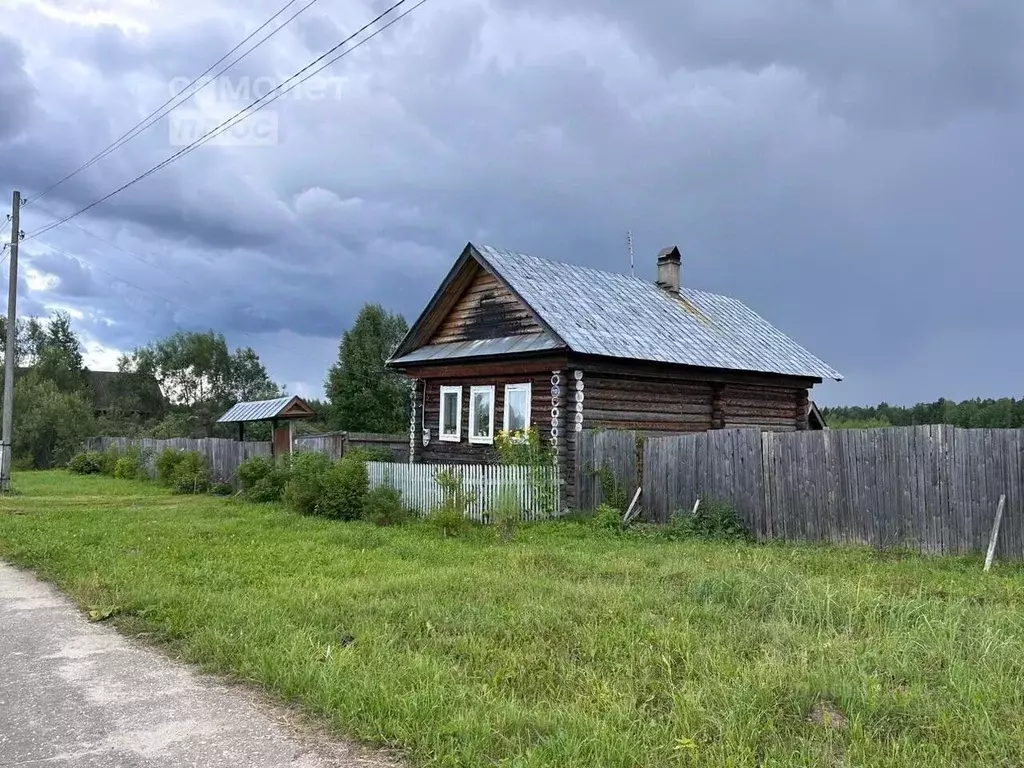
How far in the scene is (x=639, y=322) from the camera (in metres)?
19.3

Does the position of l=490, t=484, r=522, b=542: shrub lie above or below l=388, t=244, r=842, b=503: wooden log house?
below

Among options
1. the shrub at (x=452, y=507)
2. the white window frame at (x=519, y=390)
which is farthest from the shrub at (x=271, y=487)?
the white window frame at (x=519, y=390)

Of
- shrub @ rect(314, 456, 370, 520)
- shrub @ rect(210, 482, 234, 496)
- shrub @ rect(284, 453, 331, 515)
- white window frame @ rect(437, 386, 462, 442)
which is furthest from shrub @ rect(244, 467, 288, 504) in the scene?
shrub @ rect(210, 482, 234, 496)

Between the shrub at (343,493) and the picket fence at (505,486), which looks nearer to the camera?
the picket fence at (505,486)

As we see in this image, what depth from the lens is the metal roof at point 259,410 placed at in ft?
85.2

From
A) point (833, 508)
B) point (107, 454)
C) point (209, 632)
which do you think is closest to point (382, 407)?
point (107, 454)

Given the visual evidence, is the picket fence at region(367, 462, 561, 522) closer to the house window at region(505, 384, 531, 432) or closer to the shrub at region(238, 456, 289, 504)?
the house window at region(505, 384, 531, 432)

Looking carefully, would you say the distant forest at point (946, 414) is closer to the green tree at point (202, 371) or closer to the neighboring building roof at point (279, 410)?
the neighboring building roof at point (279, 410)

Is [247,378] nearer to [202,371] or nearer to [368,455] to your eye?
[202,371]

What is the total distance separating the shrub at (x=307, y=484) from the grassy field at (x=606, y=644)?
557cm

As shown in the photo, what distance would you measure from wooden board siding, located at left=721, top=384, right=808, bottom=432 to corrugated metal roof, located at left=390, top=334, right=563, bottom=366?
5.43 m

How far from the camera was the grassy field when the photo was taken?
438 centimetres

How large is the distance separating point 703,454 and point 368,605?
25.8ft

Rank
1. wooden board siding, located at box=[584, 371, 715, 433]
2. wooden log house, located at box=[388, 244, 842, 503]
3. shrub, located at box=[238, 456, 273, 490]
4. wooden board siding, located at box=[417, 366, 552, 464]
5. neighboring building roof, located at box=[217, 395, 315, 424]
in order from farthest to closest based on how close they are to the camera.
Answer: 1. neighboring building roof, located at box=[217, 395, 315, 424]
2. shrub, located at box=[238, 456, 273, 490]
3. wooden board siding, located at box=[417, 366, 552, 464]
4. wooden board siding, located at box=[584, 371, 715, 433]
5. wooden log house, located at box=[388, 244, 842, 503]
